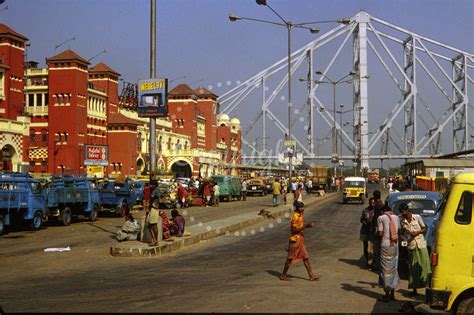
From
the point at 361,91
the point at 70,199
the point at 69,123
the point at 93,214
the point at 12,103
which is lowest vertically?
the point at 93,214

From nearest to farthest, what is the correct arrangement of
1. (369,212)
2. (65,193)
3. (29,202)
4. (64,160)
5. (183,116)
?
(369,212) < (29,202) < (65,193) < (64,160) < (183,116)

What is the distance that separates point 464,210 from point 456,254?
596 mm

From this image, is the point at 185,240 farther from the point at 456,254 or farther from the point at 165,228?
the point at 456,254

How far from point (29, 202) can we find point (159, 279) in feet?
38.3

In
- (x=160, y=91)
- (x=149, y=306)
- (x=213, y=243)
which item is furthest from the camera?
(x=213, y=243)

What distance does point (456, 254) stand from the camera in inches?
310

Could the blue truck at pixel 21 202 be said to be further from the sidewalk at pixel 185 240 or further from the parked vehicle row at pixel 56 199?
the sidewalk at pixel 185 240

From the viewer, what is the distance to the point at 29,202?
21625 millimetres

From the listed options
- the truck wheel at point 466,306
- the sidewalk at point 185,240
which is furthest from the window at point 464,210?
the sidewalk at point 185,240

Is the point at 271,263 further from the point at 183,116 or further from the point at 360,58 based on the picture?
the point at 360,58

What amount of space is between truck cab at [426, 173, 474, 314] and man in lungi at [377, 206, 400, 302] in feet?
5.87

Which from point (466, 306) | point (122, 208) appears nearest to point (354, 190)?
point (122, 208)

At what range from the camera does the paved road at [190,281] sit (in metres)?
9.24

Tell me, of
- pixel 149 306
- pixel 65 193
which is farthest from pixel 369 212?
pixel 65 193
